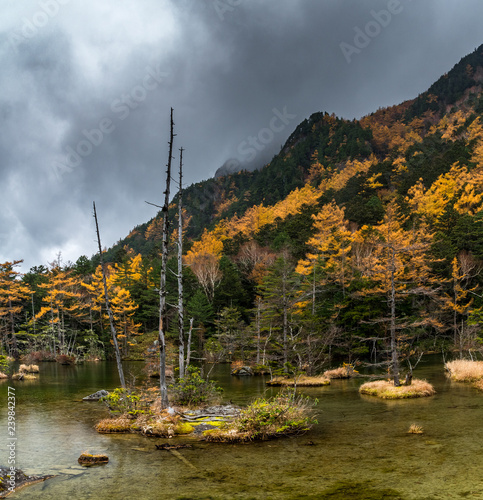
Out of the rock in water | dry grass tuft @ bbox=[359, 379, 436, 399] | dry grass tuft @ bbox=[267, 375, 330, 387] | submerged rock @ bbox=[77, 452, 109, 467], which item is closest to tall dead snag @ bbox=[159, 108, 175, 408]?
submerged rock @ bbox=[77, 452, 109, 467]

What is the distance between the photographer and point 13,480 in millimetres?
8758

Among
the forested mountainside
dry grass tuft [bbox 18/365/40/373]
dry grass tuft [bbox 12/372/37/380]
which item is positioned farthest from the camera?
dry grass tuft [bbox 18/365/40/373]

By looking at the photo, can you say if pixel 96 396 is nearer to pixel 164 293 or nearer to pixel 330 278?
pixel 164 293

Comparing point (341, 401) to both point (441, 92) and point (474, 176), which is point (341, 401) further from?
point (441, 92)

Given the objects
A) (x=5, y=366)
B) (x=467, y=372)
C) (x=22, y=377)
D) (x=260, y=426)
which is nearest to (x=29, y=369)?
(x=5, y=366)

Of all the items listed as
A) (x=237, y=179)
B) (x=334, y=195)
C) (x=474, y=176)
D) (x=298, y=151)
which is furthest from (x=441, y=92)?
(x=474, y=176)

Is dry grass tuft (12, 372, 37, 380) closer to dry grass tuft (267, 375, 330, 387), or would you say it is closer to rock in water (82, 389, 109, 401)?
rock in water (82, 389, 109, 401)

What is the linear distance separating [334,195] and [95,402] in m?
68.8

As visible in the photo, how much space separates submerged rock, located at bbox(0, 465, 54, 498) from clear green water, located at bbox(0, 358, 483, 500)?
0.88 feet

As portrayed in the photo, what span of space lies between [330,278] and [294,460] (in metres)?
34.5

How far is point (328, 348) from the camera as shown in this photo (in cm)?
3772

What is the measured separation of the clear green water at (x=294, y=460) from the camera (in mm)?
7754

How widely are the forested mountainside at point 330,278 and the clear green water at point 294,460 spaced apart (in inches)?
259

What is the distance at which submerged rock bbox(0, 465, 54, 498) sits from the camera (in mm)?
8219
